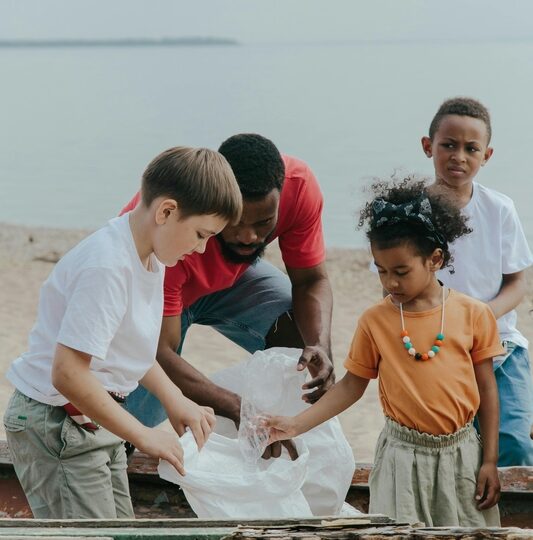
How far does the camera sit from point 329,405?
10.6 feet

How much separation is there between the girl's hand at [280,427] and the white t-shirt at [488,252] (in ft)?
2.77

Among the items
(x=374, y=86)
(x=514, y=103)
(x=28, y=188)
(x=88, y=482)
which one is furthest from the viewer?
(x=374, y=86)

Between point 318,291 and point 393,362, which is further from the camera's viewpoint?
point 318,291

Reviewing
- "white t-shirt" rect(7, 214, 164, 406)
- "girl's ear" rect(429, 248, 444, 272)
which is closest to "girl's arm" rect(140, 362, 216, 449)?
"white t-shirt" rect(7, 214, 164, 406)

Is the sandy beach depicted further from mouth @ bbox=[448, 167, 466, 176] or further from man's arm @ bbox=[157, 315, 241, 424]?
mouth @ bbox=[448, 167, 466, 176]

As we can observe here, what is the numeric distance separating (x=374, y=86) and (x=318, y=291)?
4933 centimetres

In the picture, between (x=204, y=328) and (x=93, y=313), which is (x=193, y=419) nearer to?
(x=93, y=313)

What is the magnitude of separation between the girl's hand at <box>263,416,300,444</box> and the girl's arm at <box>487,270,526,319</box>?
2.86 feet

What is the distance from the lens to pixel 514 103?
35875 millimetres

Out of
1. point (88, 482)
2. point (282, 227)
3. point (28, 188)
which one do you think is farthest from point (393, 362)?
point (28, 188)

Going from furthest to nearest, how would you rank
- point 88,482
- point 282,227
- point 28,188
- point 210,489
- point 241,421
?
point 28,188, point 282,227, point 241,421, point 210,489, point 88,482

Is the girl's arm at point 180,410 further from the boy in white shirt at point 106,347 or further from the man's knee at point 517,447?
the man's knee at point 517,447

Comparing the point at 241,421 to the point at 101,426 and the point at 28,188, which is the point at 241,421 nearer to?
the point at 101,426

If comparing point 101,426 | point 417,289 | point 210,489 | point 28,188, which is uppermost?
point 28,188
